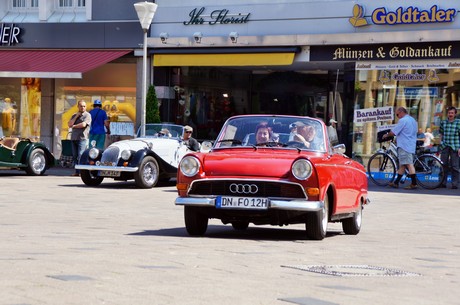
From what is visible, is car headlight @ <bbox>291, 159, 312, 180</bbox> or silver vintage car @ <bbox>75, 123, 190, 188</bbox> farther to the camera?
silver vintage car @ <bbox>75, 123, 190, 188</bbox>

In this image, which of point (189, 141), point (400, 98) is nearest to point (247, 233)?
point (189, 141)

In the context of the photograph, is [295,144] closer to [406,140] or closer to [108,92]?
[406,140]

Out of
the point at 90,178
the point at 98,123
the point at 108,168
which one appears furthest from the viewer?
the point at 98,123

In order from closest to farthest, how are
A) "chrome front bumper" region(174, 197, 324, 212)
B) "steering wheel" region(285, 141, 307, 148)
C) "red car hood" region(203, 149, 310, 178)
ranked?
"chrome front bumper" region(174, 197, 324, 212)
"red car hood" region(203, 149, 310, 178)
"steering wheel" region(285, 141, 307, 148)

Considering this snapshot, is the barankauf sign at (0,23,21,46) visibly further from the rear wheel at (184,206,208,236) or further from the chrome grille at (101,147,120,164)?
the rear wheel at (184,206,208,236)

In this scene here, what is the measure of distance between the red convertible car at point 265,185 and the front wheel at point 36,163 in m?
13.2

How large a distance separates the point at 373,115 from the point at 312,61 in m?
2.17

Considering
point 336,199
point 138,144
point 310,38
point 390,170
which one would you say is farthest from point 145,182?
point 336,199

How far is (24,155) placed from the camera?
81.0ft

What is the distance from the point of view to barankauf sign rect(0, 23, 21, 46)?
32.1 m

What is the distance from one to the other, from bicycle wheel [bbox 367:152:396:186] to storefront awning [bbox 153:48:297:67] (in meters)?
4.23

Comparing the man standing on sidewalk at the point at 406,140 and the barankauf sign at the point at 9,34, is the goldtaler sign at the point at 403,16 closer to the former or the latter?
the man standing on sidewalk at the point at 406,140

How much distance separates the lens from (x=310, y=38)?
2783 cm

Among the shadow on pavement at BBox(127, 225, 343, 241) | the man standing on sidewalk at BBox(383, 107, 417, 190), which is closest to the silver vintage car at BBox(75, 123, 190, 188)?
the man standing on sidewalk at BBox(383, 107, 417, 190)
